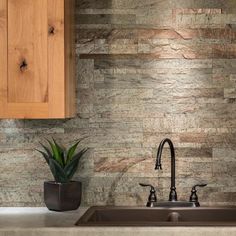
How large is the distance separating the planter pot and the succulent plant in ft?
0.16

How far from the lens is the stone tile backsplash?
3.10 m

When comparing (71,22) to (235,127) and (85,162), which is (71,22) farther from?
(235,127)

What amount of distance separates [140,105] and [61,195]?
0.67 metres

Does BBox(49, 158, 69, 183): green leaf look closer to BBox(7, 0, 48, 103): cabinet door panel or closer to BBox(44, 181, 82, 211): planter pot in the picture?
BBox(44, 181, 82, 211): planter pot

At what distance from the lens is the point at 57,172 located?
2887 mm

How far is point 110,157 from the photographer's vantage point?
3.11 meters

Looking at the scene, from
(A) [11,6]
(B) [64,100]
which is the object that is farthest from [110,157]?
(A) [11,6]

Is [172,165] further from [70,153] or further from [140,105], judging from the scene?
[70,153]

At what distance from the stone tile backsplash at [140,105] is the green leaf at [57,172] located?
0.70 ft

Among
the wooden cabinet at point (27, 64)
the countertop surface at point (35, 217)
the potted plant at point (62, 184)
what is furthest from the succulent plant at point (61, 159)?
the wooden cabinet at point (27, 64)

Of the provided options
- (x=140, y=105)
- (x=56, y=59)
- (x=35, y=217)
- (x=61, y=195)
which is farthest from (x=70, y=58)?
(x=35, y=217)

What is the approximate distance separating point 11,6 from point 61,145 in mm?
812

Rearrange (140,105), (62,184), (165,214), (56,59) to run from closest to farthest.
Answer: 1. (56,59)
2. (62,184)
3. (165,214)
4. (140,105)

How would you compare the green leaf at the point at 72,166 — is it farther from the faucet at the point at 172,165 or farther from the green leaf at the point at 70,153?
the faucet at the point at 172,165
